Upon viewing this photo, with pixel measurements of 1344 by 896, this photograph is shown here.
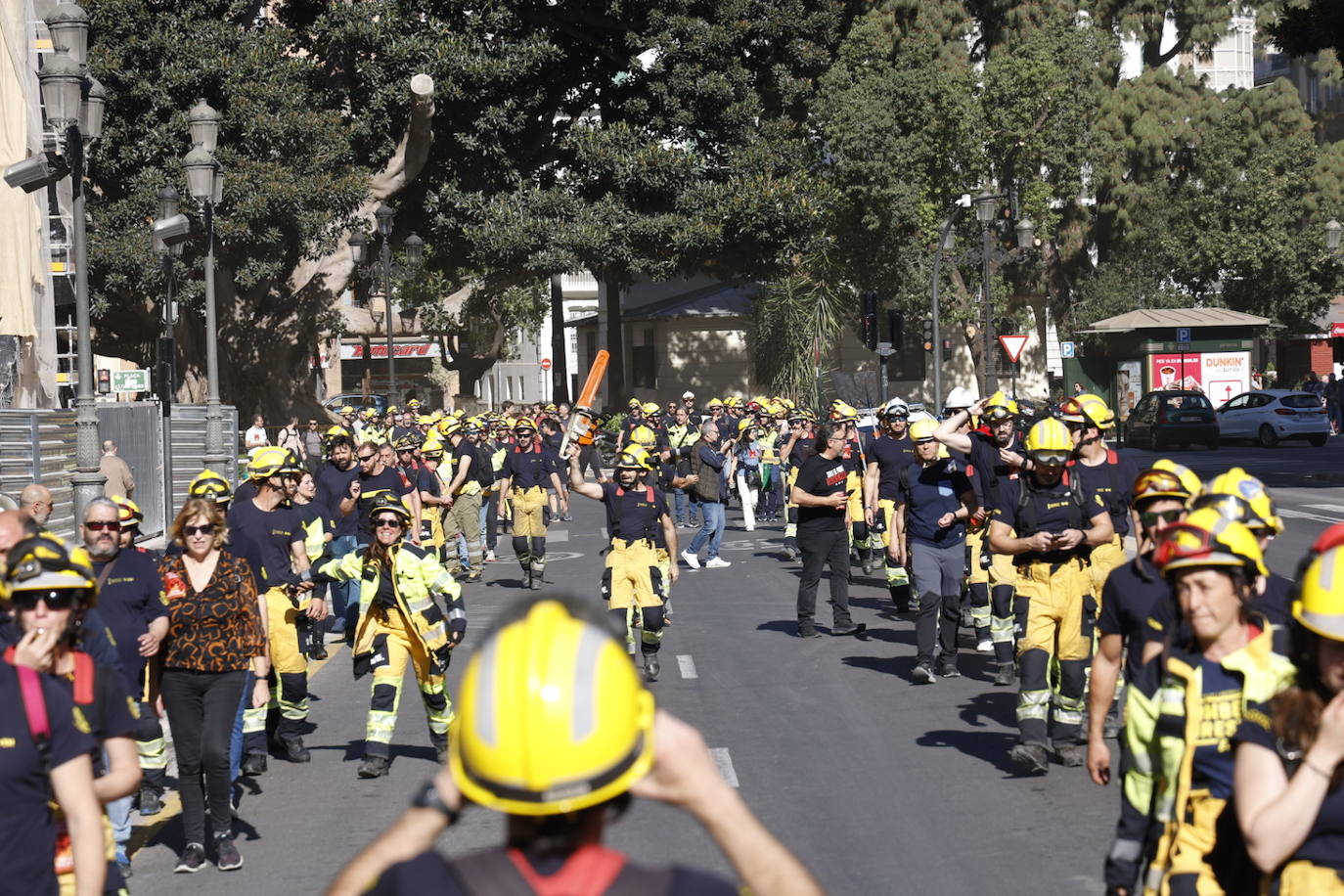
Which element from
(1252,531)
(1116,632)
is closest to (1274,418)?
(1116,632)

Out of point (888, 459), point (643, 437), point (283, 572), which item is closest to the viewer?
point (283, 572)

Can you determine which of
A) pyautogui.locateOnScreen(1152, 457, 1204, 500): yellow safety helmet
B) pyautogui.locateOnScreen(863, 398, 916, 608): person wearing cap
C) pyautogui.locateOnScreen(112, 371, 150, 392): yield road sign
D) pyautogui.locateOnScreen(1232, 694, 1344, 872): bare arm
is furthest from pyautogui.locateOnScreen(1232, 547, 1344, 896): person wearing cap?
pyautogui.locateOnScreen(112, 371, 150, 392): yield road sign

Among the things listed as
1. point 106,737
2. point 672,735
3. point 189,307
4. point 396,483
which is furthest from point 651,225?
point 672,735

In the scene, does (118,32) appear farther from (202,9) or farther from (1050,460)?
(1050,460)

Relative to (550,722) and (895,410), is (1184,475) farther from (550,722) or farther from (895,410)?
(895,410)

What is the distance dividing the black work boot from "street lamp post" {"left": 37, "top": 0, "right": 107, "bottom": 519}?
5.27 metres

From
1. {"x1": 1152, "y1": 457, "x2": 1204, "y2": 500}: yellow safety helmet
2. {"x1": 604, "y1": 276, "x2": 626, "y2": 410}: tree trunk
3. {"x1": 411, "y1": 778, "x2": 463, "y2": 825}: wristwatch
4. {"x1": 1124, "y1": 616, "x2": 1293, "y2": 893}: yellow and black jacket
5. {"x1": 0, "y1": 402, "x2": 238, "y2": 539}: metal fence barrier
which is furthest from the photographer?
{"x1": 604, "y1": 276, "x2": 626, "y2": 410}: tree trunk

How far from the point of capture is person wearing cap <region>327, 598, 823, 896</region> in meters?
2.38

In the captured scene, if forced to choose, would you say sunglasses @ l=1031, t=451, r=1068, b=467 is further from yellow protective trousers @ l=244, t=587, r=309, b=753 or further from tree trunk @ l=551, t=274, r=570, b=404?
tree trunk @ l=551, t=274, r=570, b=404

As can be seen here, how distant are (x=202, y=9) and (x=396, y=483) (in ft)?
67.3

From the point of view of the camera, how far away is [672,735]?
272cm

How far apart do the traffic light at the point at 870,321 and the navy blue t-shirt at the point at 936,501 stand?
22.6 m

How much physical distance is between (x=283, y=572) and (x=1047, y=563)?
4885 millimetres

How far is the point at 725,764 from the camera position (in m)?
10.4
